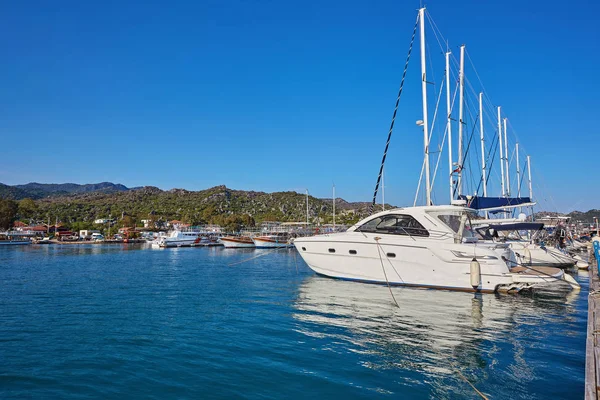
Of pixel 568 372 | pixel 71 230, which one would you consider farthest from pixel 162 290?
pixel 71 230

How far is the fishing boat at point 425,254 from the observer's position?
58.2ft

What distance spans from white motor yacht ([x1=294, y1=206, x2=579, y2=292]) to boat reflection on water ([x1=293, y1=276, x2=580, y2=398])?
0.77 meters

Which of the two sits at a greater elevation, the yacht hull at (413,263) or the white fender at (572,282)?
the yacht hull at (413,263)

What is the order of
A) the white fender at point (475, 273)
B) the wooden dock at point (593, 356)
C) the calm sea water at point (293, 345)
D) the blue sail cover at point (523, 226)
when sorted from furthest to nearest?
the blue sail cover at point (523, 226) < the white fender at point (475, 273) < the calm sea water at point (293, 345) < the wooden dock at point (593, 356)

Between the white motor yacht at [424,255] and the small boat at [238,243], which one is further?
the small boat at [238,243]

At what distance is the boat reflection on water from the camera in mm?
8367

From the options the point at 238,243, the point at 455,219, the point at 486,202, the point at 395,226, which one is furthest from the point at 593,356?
the point at 238,243

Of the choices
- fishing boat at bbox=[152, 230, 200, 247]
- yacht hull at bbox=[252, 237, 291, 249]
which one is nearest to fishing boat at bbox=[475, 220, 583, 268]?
yacht hull at bbox=[252, 237, 291, 249]

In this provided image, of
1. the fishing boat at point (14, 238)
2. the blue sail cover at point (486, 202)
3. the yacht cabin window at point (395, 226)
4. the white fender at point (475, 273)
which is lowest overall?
the fishing boat at point (14, 238)

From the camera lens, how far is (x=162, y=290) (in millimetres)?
20078

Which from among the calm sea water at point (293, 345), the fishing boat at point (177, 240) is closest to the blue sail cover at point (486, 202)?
the calm sea water at point (293, 345)

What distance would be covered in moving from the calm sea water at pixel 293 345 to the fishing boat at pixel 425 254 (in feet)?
3.27

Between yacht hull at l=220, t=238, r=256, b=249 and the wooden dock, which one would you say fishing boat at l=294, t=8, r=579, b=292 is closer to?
the wooden dock

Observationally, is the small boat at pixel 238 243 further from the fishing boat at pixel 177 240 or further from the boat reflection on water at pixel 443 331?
the boat reflection on water at pixel 443 331
